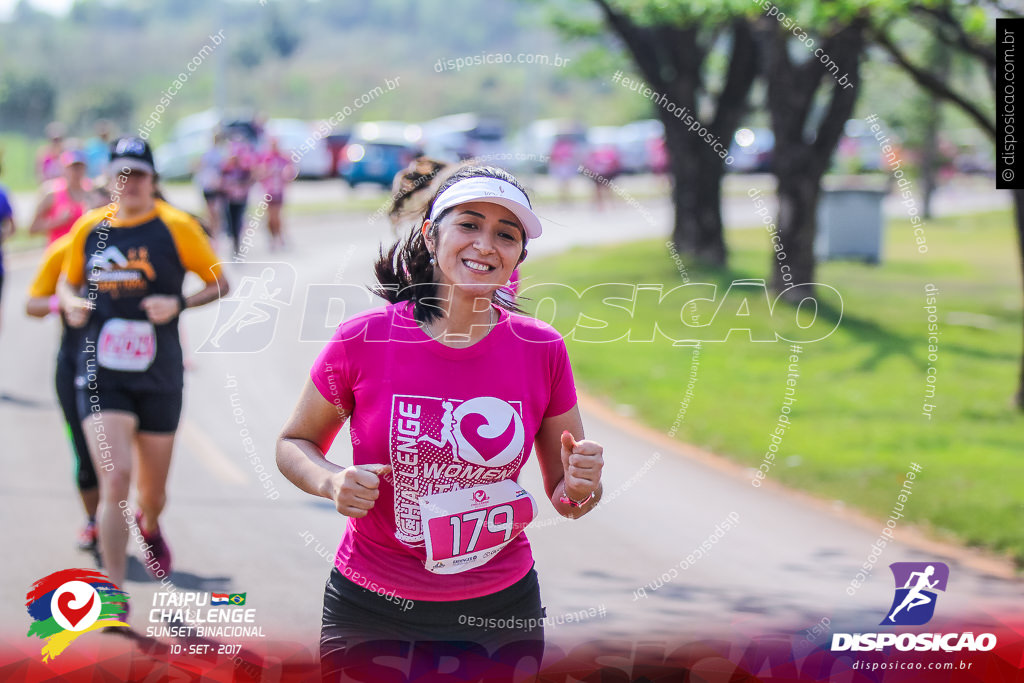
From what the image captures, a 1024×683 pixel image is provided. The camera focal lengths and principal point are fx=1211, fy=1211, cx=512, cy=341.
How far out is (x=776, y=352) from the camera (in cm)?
1285

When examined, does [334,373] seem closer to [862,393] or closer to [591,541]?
[591,541]

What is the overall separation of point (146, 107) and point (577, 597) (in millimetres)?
43272

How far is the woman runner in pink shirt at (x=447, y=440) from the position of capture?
296 centimetres

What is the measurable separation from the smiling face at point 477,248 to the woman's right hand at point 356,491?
55 cm

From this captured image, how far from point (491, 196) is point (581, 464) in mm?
683

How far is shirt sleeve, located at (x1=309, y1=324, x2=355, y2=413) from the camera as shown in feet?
9.72

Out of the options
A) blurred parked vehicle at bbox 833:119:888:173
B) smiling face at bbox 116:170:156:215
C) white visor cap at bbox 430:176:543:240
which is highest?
blurred parked vehicle at bbox 833:119:888:173

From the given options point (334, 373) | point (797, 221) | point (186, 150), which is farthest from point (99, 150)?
point (334, 373)

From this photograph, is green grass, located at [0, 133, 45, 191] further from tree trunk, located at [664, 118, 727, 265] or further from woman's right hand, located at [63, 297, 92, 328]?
woman's right hand, located at [63, 297, 92, 328]

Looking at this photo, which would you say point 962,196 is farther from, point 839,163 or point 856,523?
point 856,523

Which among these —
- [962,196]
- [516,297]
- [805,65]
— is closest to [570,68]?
[805,65]

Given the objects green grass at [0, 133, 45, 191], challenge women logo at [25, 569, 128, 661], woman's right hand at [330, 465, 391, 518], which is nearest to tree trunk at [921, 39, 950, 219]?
green grass at [0, 133, 45, 191]

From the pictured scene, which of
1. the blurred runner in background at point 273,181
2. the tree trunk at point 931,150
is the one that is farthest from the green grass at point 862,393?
the tree trunk at point 931,150

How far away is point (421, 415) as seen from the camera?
2.95 metres
